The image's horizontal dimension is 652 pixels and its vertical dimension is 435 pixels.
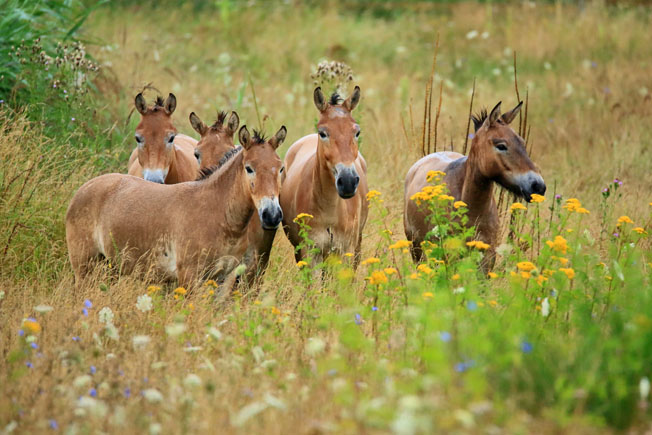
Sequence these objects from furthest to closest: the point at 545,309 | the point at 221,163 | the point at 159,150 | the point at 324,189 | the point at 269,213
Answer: the point at 159,150 < the point at 324,189 < the point at 221,163 < the point at 269,213 < the point at 545,309

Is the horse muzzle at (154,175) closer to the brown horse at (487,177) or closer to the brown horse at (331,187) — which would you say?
the brown horse at (331,187)

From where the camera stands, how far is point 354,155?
6699 millimetres

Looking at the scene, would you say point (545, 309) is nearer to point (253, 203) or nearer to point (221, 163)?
point (253, 203)

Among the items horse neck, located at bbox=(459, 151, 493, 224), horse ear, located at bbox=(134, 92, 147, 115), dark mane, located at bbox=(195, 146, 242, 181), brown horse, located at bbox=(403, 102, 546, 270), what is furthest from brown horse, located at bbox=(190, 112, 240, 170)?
horse neck, located at bbox=(459, 151, 493, 224)

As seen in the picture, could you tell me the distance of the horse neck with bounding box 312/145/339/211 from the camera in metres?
6.95

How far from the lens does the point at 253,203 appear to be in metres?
6.40

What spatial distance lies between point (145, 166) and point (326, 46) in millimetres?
11111

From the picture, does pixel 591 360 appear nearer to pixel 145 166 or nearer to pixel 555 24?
pixel 145 166

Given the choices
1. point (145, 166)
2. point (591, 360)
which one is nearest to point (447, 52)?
point (145, 166)

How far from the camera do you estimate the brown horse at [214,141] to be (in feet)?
25.7

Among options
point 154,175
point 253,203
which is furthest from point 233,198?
point 154,175

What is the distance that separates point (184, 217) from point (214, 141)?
1586 millimetres

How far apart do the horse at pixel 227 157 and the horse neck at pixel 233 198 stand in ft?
0.96

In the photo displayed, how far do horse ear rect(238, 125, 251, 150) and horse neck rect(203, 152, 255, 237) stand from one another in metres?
0.14
